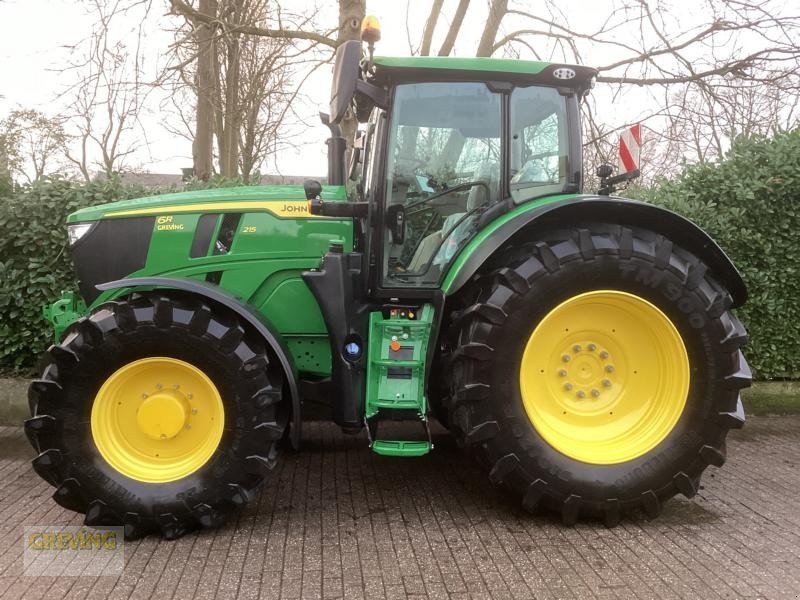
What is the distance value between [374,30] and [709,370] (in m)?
2.32

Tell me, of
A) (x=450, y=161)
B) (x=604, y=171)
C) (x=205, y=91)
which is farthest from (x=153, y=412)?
(x=205, y=91)

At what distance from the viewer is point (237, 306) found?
2928mm

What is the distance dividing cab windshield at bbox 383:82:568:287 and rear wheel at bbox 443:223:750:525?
35cm

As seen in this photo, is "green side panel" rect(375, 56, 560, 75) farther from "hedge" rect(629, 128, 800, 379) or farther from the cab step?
"hedge" rect(629, 128, 800, 379)

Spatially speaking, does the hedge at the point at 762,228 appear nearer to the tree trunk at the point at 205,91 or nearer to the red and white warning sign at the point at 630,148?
the red and white warning sign at the point at 630,148

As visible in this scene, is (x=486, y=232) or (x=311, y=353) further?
(x=311, y=353)

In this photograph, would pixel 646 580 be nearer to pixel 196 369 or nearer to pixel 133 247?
pixel 196 369

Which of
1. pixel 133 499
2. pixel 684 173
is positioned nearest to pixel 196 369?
pixel 133 499

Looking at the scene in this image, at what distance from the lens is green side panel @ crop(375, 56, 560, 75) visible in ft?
10.1

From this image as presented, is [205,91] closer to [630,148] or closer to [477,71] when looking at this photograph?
[477,71]

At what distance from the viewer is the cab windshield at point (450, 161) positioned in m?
3.17

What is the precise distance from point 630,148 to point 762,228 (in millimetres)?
2086

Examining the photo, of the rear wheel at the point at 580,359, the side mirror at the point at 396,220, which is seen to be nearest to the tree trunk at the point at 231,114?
the side mirror at the point at 396,220

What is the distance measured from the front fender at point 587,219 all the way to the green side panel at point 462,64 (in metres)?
0.69
